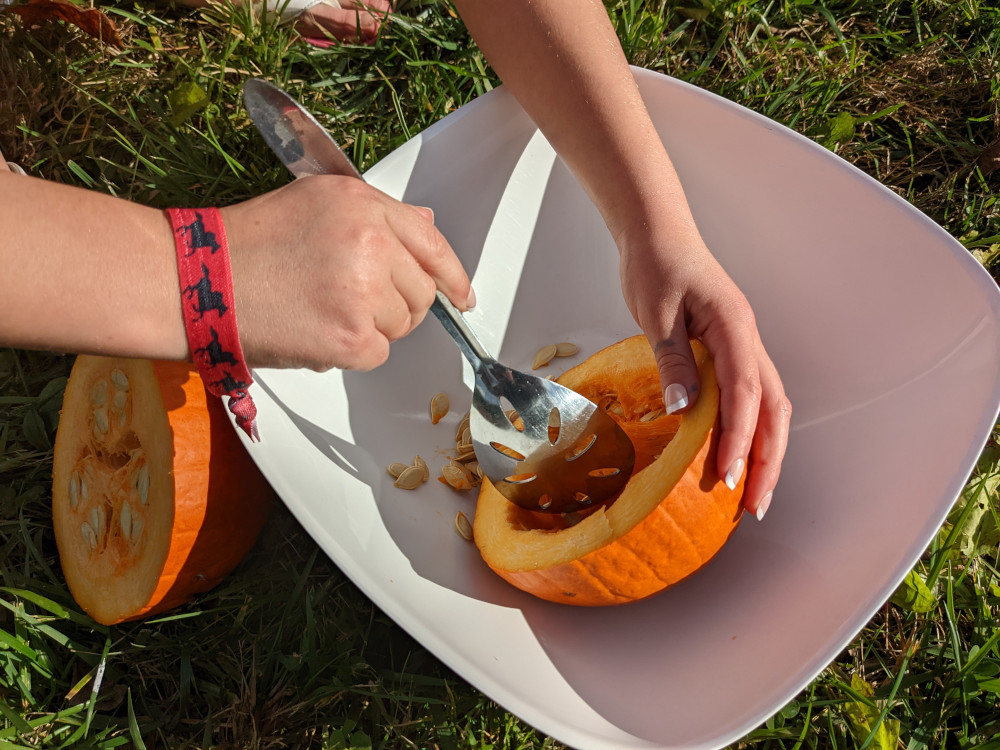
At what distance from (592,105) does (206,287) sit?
0.43 meters

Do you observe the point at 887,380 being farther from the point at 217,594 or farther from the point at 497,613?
the point at 217,594

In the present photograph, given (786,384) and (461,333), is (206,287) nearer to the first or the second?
(461,333)

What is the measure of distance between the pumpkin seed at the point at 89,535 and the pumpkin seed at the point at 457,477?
0.39 metres

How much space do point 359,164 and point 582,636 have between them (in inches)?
28.4

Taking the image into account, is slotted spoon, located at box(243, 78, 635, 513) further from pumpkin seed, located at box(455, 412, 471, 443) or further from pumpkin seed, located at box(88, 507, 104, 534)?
pumpkin seed, located at box(88, 507, 104, 534)

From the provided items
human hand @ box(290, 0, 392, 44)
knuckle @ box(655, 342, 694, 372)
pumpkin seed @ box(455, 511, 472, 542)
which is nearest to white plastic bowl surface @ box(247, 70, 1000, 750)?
pumpkin seed @ box(455, 511, 472, 542)

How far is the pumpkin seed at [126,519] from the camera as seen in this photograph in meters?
0.81

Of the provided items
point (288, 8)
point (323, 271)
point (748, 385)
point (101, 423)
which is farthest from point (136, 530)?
point (288, 8)

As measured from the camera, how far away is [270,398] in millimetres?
772

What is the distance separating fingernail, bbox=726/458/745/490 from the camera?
60 centimetres

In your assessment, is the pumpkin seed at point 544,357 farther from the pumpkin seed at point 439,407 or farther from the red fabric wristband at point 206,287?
the red fabric wristband at point 206,287

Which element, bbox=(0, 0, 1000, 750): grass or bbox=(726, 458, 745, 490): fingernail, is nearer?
bbox=(726, 458, 745, 490): fingernail

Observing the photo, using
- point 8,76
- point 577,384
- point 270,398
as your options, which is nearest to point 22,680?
point 270,398

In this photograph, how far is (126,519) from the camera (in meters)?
0.81
